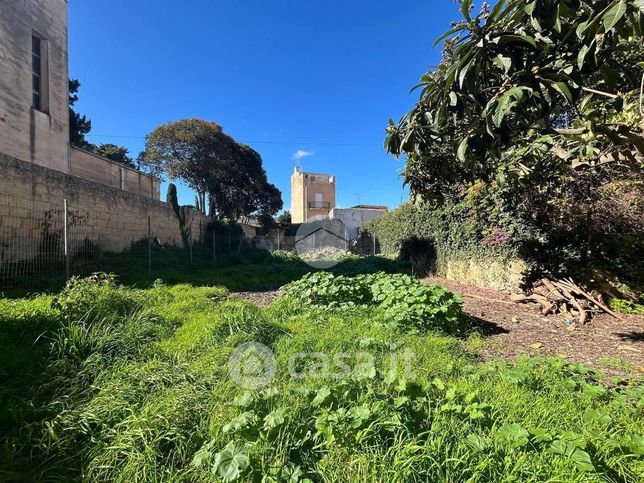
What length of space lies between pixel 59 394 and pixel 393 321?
129 inches

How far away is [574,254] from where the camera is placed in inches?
220

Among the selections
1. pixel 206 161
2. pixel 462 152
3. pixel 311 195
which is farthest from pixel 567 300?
pixel 311 195

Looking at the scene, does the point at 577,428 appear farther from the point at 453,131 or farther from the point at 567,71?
the point at 453,131

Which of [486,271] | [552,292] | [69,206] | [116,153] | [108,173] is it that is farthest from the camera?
[116,153]

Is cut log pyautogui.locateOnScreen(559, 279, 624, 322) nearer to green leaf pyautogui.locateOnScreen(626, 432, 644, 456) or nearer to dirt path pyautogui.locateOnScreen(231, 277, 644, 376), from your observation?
dirt path pyautogui.locateOnScreen(231, 277, 644, 376)

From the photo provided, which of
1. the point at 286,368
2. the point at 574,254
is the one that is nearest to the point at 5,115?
the point at 286,368

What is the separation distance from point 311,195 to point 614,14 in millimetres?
39109

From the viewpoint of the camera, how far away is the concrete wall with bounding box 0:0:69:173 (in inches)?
366

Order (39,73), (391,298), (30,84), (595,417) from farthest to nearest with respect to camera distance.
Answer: (39,73)
(30,84)
(391,298)
(595,417)

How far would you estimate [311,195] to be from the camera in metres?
40.1

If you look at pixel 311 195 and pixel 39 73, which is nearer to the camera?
pixel 39 73

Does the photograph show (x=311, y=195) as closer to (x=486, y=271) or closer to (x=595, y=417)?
(x=486, y=271)

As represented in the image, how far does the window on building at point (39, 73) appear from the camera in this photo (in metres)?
10.8

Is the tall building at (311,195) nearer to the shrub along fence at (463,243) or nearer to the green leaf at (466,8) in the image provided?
the shrub along fence at (463,243)
